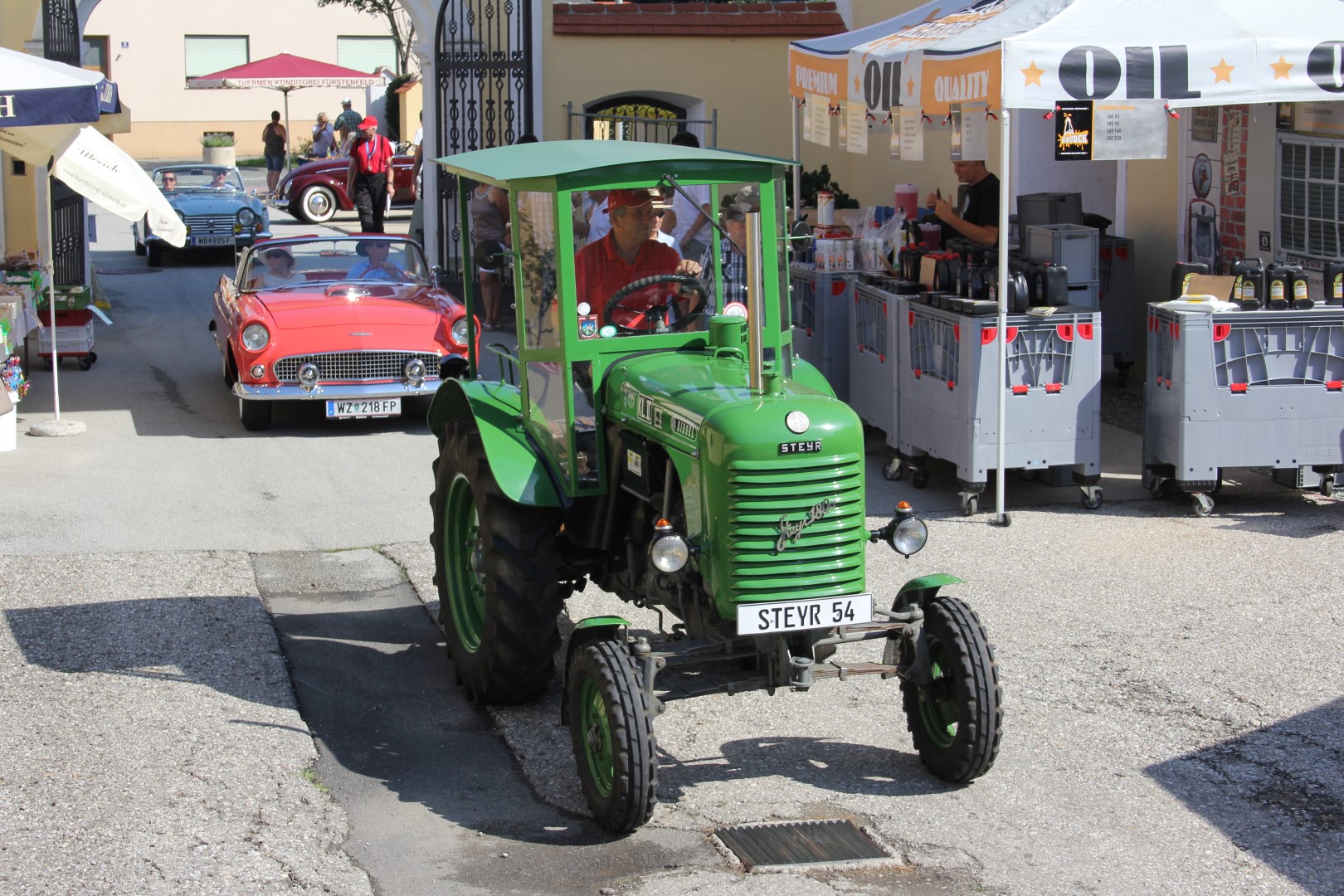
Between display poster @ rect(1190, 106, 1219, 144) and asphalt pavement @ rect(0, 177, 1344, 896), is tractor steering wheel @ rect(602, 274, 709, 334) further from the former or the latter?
display poster @ rect(1190, 106, 1219, 144)

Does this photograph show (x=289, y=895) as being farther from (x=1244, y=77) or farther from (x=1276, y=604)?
(x=1244, y=77)

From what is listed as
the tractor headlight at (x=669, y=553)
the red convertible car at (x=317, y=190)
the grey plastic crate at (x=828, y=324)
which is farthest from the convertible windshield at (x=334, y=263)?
the red convertible car at (x=317, y=190)

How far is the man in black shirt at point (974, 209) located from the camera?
11125 millimetres

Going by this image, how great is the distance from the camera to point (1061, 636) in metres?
7.12

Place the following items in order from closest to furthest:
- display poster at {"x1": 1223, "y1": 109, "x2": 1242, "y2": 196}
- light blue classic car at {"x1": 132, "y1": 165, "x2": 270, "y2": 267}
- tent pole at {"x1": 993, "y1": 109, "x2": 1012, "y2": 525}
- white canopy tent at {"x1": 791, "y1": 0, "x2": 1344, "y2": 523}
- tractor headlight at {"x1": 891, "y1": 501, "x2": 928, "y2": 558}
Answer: tractor headlight at {"x1": 891, "y1": 501, "x2": 928, "y2": 558}, white canopy tent at {"x1": 791, "y1": 0, "x2": 1344, "y2": 523}, tent pole at {"x1": 993, "y1": 109, "x2": 1012, "y2": 525}, display poster at {"x1": 1223, "y1": 109, "x2": 1242, "y2": 196}, light blue classic car at {"x1": 132, "y1": 165, "x2": 270, "y2": 267}

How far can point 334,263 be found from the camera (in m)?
12.5

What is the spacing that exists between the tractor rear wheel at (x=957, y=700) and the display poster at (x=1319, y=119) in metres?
6.93

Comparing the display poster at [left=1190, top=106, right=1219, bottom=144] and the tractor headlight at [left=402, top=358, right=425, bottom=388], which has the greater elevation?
the display poster at [left=1190, top=106, right=1219, bottom=144]

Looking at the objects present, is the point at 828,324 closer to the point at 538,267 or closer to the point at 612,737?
the point at 538,267

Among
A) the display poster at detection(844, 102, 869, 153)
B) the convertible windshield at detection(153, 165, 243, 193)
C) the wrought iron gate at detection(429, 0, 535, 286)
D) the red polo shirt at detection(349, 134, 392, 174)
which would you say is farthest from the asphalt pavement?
the convertible windshield at detection(153, 165, 243, 193)

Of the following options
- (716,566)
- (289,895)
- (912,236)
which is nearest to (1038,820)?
(716,566)

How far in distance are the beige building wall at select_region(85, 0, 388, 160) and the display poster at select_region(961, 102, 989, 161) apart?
3449 centimetres

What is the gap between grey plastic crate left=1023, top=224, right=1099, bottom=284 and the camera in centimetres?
1039

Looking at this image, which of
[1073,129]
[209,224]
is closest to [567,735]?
[1073,129]
